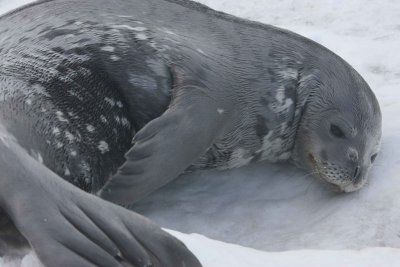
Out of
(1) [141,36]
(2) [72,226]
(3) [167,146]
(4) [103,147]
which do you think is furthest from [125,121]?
(2) [72,226]

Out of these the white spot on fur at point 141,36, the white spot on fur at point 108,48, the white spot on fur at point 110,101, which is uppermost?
the white spot on fur at point 141,36

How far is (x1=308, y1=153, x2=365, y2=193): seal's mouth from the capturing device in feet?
12.0

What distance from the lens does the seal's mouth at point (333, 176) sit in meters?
3.67

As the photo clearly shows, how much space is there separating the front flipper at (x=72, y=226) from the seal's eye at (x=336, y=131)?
187 centimetres

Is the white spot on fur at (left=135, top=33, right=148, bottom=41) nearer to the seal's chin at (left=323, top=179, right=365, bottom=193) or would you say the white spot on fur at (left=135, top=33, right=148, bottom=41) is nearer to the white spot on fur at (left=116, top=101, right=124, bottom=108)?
the white spot on fur at (left=116, top=101, right=124, bottom=108)

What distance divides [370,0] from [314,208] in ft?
8.19

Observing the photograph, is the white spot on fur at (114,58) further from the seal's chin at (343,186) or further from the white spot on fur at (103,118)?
the seal's chin at (343,186)

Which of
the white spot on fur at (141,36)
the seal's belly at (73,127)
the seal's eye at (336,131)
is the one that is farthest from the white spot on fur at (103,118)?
the seal's eye at (336,131)

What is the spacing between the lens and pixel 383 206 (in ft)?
11.2

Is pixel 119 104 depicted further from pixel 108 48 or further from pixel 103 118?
pixel 108 48

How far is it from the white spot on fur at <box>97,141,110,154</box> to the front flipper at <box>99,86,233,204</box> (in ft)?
0.50

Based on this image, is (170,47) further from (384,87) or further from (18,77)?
(384,87)

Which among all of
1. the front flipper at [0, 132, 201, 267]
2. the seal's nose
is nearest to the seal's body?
the seal's nose

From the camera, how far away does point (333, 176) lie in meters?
3.76
